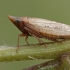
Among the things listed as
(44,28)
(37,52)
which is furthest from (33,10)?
(37,52)

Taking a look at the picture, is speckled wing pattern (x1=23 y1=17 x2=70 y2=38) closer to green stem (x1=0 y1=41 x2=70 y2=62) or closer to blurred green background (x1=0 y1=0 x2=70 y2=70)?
green stem (x1=0 y1=41 x2=70 y2=62)

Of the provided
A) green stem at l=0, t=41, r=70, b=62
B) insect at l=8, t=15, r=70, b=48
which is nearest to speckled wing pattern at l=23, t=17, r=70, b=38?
insect at l=8, t=15, r=70, b=48

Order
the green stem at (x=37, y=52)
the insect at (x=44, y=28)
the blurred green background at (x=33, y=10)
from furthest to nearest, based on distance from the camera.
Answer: the blurred green background at (x=33, y=10) → the insect at (x=44, y=28) → the green stem at (x=37, y=52)

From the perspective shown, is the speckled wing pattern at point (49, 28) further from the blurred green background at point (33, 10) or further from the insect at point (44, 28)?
the blurred green background at point (33, 10)

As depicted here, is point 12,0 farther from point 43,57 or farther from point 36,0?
point 43,57

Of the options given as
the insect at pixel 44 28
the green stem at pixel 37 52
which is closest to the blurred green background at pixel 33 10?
the insect at pixel 44 28

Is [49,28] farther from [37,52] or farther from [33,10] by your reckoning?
[33,10]

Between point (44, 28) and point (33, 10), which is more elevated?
point (44, 28)
